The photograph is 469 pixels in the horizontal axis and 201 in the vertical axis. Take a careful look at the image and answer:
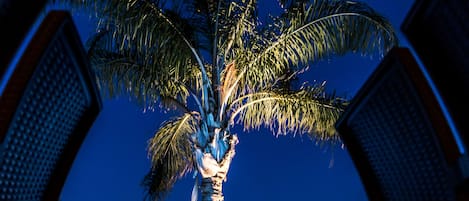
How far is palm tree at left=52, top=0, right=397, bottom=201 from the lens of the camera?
206 inches

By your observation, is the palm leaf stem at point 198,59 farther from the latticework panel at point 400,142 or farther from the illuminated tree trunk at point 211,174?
the latticework panel at point 400,142

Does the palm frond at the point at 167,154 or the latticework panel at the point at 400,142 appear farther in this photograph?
the palm frond at the point at 167,154

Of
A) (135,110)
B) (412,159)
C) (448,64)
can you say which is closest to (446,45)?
(448,64)

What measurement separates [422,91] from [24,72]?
0.98 meters

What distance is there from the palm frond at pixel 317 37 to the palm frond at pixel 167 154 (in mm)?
1797

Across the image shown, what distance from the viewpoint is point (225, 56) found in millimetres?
6535

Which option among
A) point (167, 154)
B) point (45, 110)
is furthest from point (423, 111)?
point (167, 154)

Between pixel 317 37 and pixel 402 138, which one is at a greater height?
pixel 317 37

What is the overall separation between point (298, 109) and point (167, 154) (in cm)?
245

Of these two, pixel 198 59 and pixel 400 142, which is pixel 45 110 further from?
pixel 198 59

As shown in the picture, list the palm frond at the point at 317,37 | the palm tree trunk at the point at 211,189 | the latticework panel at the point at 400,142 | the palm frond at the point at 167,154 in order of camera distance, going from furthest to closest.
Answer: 1. the palm frond at the point at 167,154
2. the palm tree trunk at the point at 211,189
3. the palm frond at the point at 317,37
4. the latticework panel at the point at 400,142

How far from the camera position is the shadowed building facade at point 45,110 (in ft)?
3.44

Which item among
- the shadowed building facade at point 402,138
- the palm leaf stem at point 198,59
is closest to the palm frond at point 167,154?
the palm leaf stem at point 198,59

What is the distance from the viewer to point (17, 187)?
3.85 feet
